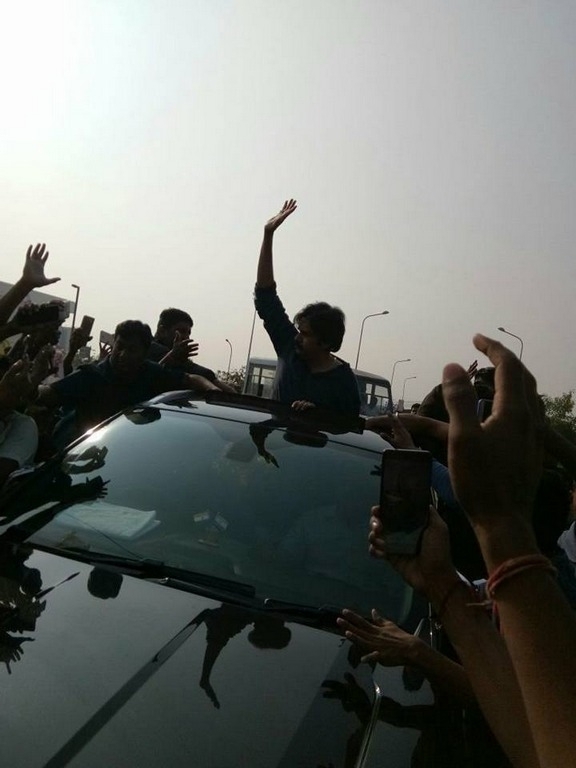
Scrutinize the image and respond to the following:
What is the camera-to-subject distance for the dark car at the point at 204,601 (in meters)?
1.92

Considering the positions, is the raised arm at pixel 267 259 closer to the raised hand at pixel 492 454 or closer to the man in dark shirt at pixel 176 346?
the man in dark shirt at pixel 176 346

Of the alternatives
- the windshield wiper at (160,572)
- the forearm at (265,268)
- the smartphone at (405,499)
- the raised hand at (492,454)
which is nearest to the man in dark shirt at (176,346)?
the forearm at (265,268)

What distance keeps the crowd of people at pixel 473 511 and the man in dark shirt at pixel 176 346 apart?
0.70m

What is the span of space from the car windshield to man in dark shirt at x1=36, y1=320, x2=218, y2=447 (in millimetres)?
1160

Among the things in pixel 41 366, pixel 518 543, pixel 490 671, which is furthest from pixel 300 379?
pixel 518 543

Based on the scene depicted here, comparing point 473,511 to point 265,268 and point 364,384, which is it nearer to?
point 265,268

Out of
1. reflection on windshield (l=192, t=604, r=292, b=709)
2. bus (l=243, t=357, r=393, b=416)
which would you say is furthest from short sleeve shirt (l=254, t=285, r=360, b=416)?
bus (l=243, t=357, r=393, b=416)

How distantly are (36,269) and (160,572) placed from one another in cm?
266

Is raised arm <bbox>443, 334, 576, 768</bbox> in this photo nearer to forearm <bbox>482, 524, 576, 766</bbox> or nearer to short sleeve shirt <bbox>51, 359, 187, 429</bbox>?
forearm <bbox>482, 524, 576, 766</bbox>

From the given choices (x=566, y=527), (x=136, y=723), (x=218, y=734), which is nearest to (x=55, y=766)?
(x=136, y=723)

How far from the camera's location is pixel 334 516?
10.0 ft

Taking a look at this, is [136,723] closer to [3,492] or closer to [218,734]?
[218,734]

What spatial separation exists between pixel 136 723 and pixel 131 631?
450mm

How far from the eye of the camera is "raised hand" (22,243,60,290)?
4.78m
